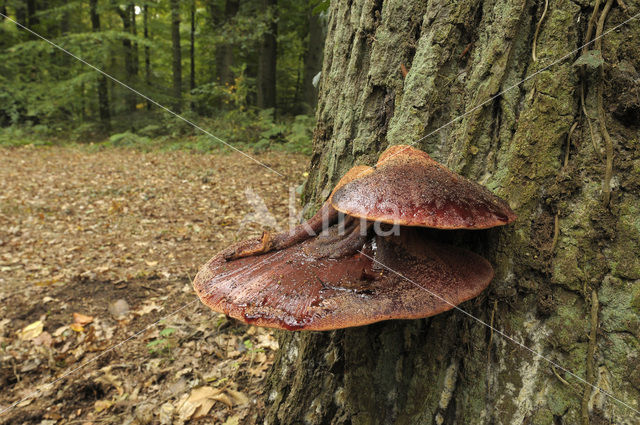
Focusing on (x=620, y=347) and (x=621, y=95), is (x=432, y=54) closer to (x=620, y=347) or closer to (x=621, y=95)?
(x=621, y=95)

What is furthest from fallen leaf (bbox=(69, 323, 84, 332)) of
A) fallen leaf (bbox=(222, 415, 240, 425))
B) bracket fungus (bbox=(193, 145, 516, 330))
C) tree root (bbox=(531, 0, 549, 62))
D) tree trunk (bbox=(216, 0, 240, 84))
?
tree trunk (bbox=(216, 0, 240, 84))

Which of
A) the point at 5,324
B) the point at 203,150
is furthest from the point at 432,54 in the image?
the point at 203,150

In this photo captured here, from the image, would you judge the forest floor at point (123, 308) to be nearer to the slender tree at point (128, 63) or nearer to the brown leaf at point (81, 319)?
the brown leaf at point (81, 319)

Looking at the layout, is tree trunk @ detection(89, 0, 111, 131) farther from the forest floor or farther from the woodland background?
the forest floor

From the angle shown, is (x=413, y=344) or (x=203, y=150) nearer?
(x=413, y=344)

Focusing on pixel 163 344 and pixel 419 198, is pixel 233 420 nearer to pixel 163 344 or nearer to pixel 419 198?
pixel 163 344

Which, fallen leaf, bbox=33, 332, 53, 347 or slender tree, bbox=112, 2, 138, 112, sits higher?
slender tree, bbox=112, 2, 138, 112
